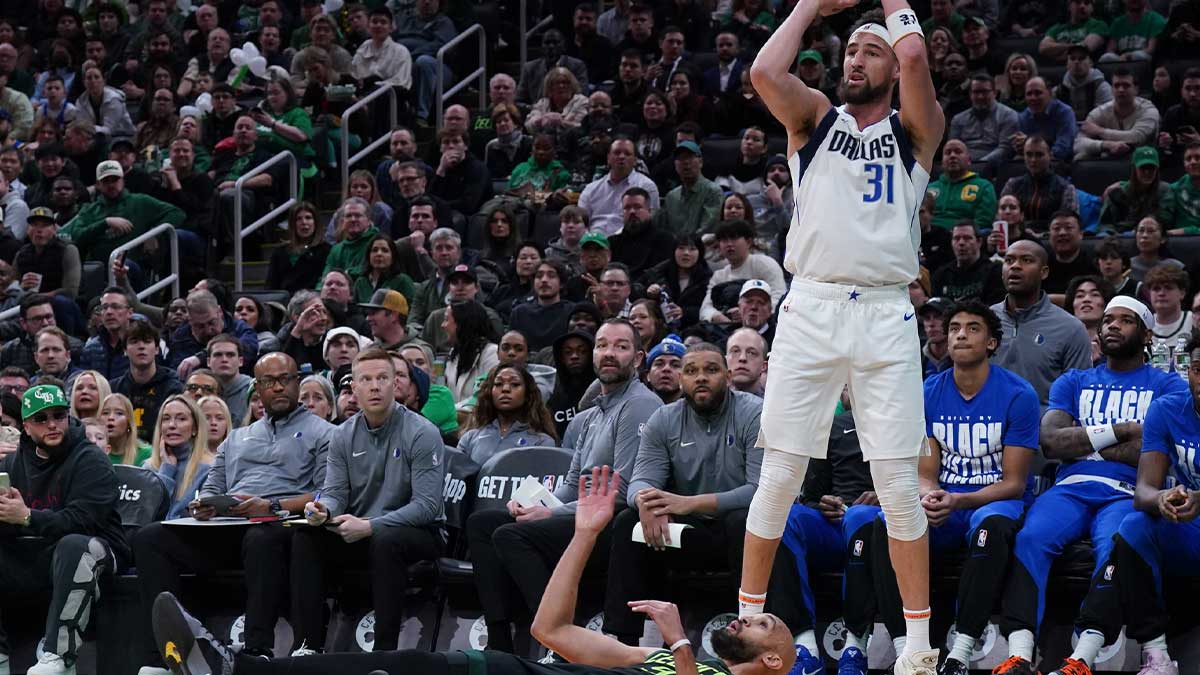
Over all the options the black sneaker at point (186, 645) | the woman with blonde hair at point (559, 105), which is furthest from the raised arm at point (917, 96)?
the woman with blonde hair at point (559, 105)

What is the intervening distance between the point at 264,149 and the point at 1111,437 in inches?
380

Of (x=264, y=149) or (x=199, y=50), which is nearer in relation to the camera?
(x=264, y=149)

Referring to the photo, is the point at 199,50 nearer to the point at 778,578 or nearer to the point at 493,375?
the point at 493,375

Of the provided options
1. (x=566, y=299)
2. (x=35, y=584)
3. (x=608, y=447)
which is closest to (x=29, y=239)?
(x=566, y=299)

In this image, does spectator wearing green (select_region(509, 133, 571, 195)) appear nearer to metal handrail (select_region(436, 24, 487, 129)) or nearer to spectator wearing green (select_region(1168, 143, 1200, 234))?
metal handrail (select_region(436, 24, 487, 129))

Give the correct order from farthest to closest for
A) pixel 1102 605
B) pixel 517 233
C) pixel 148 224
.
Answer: pixel 148 224 → pixel 517 233 → pixel 1102 605

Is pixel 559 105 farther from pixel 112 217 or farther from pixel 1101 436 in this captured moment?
pixel 1101 436

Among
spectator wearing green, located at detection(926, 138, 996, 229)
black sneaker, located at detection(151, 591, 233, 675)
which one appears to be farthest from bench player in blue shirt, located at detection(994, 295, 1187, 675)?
spectator wearing green, located at detection(926, 138, 996, 229)

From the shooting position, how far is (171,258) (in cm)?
1443

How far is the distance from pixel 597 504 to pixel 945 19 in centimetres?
984

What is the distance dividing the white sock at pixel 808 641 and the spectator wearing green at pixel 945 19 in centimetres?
834

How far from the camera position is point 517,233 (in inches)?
532

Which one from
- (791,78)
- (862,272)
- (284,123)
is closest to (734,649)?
(862,272)

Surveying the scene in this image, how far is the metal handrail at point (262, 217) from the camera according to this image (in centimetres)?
1453
